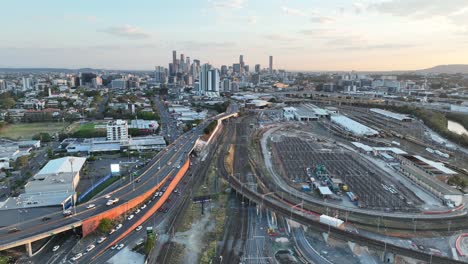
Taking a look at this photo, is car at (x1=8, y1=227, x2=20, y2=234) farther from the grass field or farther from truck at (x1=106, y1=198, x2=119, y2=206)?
the grass field

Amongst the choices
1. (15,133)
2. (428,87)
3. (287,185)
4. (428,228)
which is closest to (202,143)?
(287,185)

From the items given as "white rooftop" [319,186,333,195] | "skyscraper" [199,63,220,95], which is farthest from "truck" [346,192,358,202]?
"skyscraper" [199,63,220,95]

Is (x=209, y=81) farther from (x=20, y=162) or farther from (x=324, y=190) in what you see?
(x=324, y=190)

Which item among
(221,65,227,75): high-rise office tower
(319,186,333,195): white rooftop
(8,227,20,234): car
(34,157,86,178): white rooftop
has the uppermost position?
(221,65,227,75): high-rise office tower

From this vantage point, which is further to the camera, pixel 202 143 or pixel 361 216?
pixel 202 143

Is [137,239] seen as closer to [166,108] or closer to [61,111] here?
[61,111]

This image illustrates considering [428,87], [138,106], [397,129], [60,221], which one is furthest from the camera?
[428,87]

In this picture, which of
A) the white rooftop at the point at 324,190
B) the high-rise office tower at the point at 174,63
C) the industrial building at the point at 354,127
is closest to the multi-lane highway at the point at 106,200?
the white rooftop at the point at 324,190
